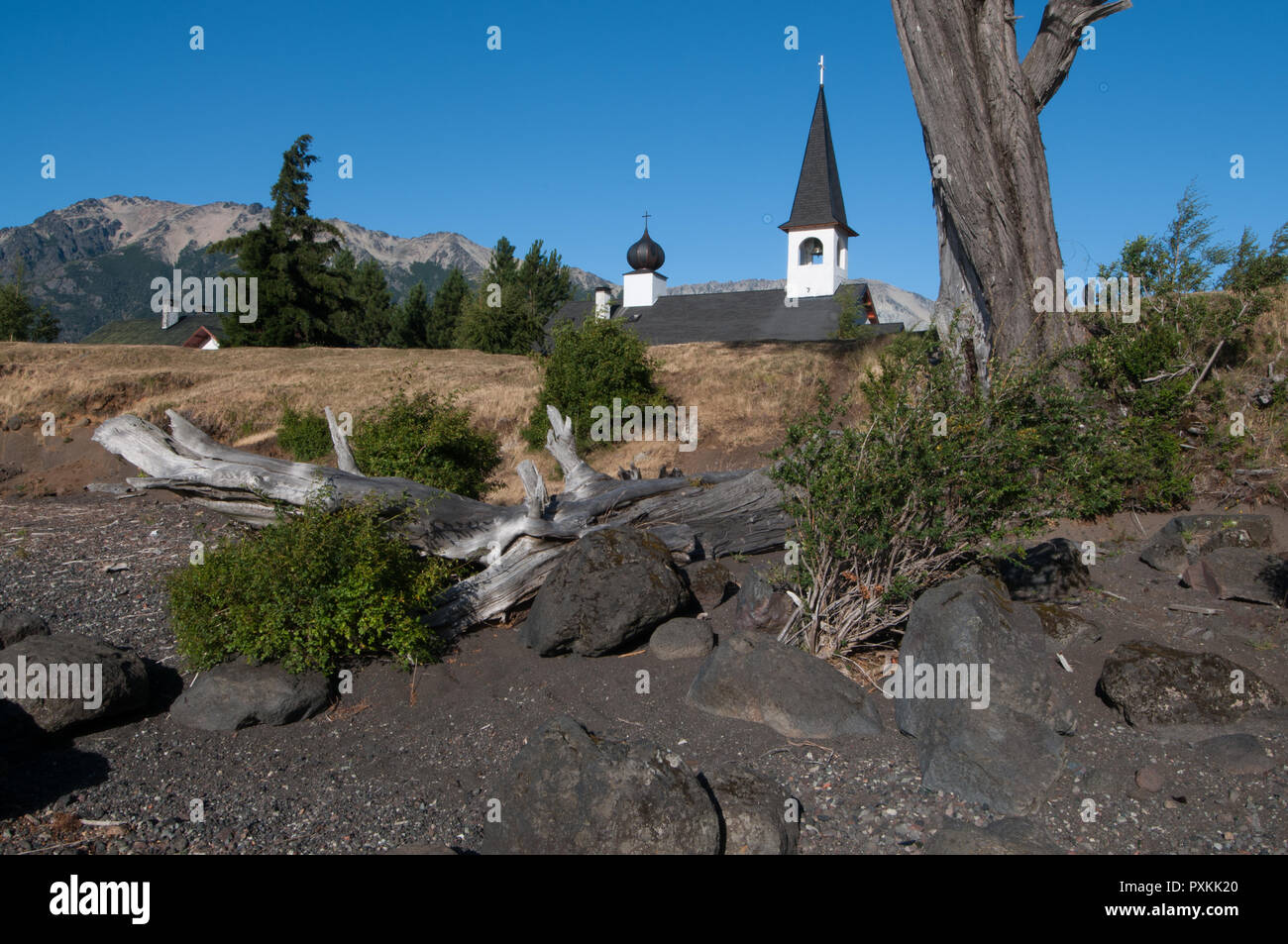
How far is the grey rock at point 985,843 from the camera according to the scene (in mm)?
4230

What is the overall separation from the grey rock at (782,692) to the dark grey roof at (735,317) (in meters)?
33.0

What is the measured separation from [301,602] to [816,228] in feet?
166

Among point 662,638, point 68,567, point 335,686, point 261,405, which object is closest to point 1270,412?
point 662,638

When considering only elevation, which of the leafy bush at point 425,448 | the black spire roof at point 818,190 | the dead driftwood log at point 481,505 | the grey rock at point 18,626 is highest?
the black spire roof at point 818,190

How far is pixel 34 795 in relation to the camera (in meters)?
5.35

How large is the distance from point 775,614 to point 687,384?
8.94 meters

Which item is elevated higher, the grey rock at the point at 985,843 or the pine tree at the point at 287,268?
the pine tree at the point at 287,268

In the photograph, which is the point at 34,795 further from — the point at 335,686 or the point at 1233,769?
the point at 1233,769

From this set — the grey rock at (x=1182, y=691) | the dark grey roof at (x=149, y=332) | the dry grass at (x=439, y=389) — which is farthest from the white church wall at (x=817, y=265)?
the grey rock at (x=1182, y=691)

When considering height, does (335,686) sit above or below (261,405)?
below

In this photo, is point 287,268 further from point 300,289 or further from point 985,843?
point 985,843

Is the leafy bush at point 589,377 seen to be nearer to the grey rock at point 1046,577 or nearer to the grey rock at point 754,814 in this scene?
the grey rock at point 1046,577
